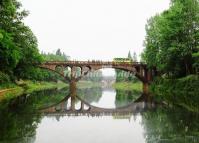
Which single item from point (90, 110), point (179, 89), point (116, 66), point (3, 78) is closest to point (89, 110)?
point (90, 110)

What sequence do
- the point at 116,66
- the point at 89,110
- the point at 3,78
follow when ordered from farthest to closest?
the point at 116,66
the point at 3,78
the point at 89,110

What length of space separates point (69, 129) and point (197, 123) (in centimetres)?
673

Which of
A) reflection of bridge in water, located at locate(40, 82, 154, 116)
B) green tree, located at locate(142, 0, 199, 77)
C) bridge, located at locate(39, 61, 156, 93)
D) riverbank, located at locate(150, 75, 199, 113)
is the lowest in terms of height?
reflection of bridge in water, located at locate(40, 82, 154, 116)

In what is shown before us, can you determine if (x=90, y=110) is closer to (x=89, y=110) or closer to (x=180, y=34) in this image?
(x=89, y=110)

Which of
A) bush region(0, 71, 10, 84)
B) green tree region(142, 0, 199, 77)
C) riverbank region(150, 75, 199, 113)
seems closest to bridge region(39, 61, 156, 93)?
riverbank region(150, 75, 199, 113)

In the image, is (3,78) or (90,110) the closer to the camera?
(90,110)

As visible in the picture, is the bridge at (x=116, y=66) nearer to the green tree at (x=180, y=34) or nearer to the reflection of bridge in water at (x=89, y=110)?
the green tree at (x=180, y=34)

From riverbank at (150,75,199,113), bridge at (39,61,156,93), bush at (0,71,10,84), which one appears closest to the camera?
riverbank at (150,75,199,113)

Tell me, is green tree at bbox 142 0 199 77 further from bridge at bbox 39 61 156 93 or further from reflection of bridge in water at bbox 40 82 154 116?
bridge at bbox 39 61 156 93

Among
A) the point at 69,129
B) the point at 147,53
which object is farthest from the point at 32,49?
the point at 69,129

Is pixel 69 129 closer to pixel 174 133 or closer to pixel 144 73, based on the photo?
pixel 174 133

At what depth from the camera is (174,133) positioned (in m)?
17.8

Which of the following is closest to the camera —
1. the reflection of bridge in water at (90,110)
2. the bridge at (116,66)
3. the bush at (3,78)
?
the reflection of bridge in water at (90,110)

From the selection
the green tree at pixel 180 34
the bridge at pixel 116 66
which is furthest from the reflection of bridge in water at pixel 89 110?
the bridge at pixel 116 66
